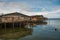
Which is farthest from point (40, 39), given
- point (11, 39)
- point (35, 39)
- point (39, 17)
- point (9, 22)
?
point (39, 17)

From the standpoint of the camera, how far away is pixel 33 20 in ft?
93.4

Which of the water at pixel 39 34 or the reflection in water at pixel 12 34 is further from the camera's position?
the reflection in water at pixel 12 34

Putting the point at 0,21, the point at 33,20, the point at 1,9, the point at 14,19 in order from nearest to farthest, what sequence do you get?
the point at 0,21 → the point at 14,19 → the point at 1,9 → the point at 33,20

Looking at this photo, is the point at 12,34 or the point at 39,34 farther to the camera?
the point at 39,34

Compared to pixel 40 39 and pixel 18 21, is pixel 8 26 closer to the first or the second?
pixel 18 21

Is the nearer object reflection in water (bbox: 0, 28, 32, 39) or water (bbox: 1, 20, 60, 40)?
water (bbox: 1, 20, 60, 40)

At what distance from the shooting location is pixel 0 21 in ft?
56.2

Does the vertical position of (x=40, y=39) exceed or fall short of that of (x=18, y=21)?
it falls short

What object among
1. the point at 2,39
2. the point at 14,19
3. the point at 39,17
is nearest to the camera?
the point at 2,39

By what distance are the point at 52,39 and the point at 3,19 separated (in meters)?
8.94

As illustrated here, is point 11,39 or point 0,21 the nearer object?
point 11,39

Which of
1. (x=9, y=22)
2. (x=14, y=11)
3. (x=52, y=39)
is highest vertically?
(x=14, y=11)

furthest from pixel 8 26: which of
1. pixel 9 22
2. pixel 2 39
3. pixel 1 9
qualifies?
pixel 2 39

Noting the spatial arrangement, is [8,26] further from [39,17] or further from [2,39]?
[39,17]
